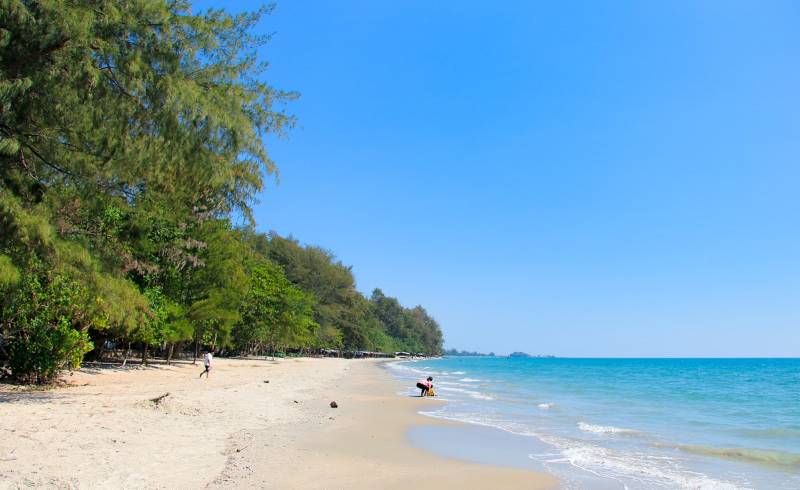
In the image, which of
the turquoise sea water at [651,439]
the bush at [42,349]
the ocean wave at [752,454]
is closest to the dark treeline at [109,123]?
the bush at [42,349]

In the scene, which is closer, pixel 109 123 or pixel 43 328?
pixel 109 123

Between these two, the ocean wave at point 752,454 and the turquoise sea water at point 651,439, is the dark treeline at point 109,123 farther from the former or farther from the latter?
the ocean wave at point 752,454

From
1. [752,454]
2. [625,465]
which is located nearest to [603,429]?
[752,454]

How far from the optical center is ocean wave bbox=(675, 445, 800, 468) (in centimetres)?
1201

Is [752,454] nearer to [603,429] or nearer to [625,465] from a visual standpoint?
[603,429]

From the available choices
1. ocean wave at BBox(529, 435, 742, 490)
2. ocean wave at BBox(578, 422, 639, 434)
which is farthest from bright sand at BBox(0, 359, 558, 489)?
ocean wave at BBox(578, 422, 639, 434)

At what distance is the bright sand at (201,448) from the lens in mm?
6609

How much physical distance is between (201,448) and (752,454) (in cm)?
1253

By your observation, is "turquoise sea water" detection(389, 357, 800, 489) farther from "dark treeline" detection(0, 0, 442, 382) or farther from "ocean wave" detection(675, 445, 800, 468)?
"dark treeline" detection(0, 0, 442, 382)

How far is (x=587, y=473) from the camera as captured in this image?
9.45 metres

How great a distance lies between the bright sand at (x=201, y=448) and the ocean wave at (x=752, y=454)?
6328 millimetres

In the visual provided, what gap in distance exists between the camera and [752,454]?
12727 mm

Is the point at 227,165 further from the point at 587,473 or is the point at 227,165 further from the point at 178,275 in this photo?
the point at 178,275

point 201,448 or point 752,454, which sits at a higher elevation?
point 201,448
